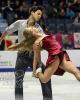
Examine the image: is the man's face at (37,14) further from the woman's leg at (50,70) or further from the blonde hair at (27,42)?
the woman's leg at (50,70)

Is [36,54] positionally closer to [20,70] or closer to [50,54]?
[50,54]

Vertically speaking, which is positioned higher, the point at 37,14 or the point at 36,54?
the point at 37,14

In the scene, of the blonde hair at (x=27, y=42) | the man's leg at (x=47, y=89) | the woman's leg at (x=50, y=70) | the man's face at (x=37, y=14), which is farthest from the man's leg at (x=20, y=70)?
the man's face at (x=37, y=14)

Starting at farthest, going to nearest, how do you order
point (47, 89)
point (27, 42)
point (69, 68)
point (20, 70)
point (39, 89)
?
point (39, 89) → point (20, 70) → point (47, 89) → point (27, 42) → point (69, 68)

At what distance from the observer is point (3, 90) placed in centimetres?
695

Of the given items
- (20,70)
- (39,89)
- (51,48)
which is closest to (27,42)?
(51,48)

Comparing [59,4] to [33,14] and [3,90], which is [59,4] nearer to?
[3,90]

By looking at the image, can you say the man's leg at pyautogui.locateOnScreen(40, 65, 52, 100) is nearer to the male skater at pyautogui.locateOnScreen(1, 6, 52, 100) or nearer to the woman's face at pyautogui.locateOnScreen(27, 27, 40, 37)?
the male skater at pyautogui.locateOnScreen(1, 6, 52, 100)

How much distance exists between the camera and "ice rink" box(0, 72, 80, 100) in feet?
20.6

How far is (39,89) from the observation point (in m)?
7.12

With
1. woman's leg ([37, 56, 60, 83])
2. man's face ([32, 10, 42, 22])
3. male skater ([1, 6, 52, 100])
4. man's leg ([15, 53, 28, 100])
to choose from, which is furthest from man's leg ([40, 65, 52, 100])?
man's face ([32, 10, 42, 22])

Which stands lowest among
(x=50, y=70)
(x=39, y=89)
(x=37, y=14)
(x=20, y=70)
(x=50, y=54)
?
(x=39, y=89)

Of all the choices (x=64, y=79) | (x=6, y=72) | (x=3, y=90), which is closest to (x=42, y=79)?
(x=3, y=90)

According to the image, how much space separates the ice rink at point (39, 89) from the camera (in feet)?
20.6
